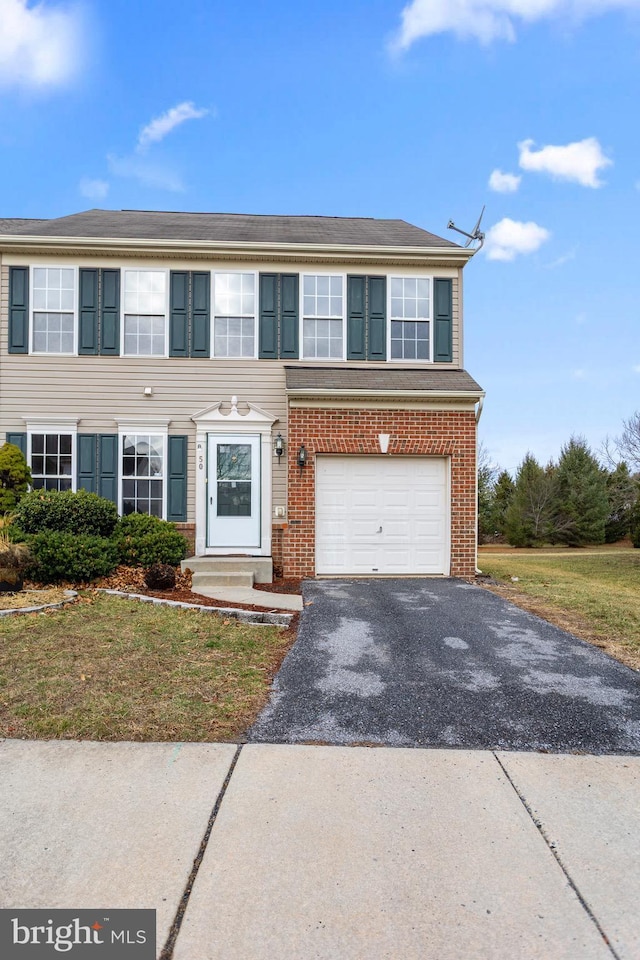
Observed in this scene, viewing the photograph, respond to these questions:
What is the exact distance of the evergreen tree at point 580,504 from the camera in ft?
82.2

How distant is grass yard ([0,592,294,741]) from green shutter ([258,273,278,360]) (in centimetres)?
547

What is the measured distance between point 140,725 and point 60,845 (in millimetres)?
1174

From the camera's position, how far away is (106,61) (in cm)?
1162

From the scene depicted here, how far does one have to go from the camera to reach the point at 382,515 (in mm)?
9836

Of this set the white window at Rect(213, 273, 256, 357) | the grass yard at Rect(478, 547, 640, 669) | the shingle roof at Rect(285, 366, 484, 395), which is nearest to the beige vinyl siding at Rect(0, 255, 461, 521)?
the white window at Rect(213, 273, 256, 357)

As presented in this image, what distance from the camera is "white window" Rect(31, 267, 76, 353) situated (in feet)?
33.9

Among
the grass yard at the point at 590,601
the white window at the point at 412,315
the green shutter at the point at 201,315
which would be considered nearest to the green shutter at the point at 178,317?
the green shutter at the point at 201,315

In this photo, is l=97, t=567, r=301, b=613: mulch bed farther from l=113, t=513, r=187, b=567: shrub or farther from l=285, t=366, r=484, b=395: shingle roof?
l=285, t=366, r=484, b=395: shingle roof

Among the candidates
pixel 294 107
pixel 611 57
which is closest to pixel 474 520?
pixel 611 57

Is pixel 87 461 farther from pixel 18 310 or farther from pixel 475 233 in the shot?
pixel 475 233

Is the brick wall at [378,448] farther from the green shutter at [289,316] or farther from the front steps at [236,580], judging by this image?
the green shutter at [289,316]

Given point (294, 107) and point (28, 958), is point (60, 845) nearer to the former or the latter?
point (28, 958)

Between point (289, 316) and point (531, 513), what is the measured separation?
18509mm

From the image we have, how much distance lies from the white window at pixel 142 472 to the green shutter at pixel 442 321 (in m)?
5.45
